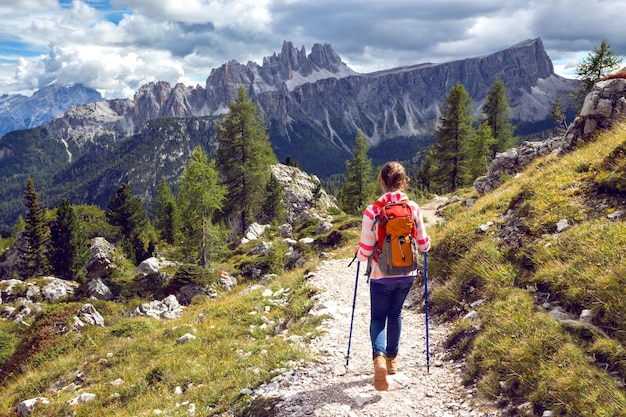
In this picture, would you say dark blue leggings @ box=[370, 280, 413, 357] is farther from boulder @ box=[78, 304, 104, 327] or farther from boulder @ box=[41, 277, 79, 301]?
boulder @ box=[41, 277, 79, 301]

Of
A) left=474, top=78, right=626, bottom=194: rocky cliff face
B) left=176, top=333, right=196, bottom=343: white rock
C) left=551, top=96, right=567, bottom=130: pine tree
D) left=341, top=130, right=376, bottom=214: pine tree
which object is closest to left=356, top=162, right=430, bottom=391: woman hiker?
left=176, top=333, right=196, bottom=343: white rock

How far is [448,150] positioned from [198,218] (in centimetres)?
3098

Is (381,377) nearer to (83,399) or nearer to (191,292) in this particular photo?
(83,399)

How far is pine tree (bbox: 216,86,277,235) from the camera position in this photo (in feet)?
134

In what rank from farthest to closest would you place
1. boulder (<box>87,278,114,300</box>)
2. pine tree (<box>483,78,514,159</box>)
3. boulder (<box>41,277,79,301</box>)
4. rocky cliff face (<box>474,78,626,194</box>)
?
pine tree (<box>483,78,514,159</box>), boulder (<box>41,277,79,301</box>), boulder (<box>87,278,114,300</box>), rocky cliff face (<box>474,78,626,194</box>)

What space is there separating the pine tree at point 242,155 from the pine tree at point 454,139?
840 inches

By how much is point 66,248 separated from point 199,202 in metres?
32.4

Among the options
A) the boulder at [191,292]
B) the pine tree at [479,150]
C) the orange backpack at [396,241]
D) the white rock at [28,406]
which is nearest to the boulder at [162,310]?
the boulder at [191,292]

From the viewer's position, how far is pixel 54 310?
16844 mm

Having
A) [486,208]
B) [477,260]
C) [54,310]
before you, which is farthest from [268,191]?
[477,260]

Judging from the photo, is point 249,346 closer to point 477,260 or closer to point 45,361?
point 477,260

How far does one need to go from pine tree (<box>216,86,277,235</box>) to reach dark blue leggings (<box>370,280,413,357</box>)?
35.7m

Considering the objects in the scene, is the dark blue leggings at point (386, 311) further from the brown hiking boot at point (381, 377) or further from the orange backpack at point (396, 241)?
the orange backpack at point (396, 241)

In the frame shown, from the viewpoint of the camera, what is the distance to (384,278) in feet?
20.4
